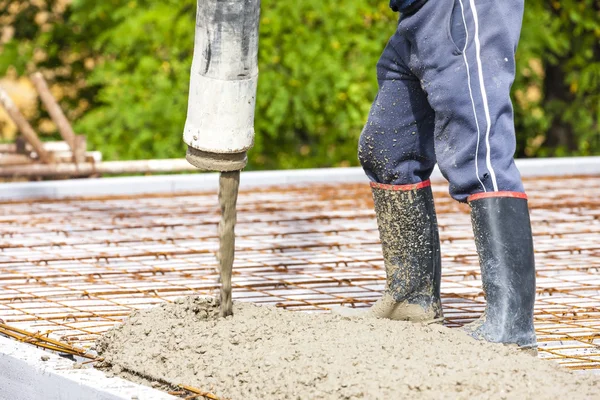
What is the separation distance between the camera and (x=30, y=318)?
119 inches

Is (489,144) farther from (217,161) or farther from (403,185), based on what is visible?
(217,161)

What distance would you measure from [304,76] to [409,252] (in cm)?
509

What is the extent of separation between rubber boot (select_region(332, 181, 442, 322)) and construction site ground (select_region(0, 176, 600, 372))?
0.19 m

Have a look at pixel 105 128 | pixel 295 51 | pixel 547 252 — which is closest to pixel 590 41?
pixel 295 51

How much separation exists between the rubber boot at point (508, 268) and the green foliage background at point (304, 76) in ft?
17.0

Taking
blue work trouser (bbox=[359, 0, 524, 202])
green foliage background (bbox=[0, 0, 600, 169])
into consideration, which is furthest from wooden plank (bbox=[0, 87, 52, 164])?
blue work trouser (bbox=[359, 0, 524, 202])

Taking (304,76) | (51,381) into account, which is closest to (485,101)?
(51,381)

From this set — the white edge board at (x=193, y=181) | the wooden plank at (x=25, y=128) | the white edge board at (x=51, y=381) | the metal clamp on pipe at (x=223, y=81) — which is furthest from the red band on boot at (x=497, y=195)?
the wooden plank at (x=25, y=128)

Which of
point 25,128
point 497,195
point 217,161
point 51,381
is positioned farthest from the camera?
point 25,128

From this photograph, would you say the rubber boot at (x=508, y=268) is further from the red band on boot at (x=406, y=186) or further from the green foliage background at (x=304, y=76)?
the green foliage background at (x=304, y=76)

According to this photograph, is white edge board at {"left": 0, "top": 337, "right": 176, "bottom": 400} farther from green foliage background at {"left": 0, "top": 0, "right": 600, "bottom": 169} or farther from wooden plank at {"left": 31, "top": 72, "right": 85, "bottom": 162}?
green foliage background at {"left": 0, "top": 0, "right": 600, "bottom": 169}

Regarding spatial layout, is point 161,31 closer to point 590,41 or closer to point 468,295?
point 590,41

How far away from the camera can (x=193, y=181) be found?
5527 mm

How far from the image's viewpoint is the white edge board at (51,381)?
2.19 m
